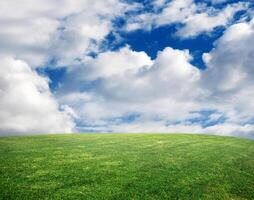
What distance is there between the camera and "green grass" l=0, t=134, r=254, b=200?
27.2 meters

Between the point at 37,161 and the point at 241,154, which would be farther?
the point at 241,154

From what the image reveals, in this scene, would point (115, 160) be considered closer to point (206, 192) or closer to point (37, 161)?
point (37, 161)

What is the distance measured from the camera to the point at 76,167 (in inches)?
1373

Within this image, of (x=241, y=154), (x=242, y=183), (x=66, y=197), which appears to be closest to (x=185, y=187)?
(x=242, y=183)

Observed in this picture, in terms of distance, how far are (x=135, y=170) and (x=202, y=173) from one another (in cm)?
657

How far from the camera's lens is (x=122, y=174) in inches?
1276

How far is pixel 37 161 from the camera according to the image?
37469mm

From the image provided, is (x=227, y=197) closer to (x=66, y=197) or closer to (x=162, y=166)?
(x=162, y=166)

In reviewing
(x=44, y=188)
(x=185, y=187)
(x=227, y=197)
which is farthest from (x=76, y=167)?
(x=227, y=197)

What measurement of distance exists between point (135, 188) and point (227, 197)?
24.5ft

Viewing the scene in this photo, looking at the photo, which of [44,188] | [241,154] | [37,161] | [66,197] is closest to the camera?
[66,197]

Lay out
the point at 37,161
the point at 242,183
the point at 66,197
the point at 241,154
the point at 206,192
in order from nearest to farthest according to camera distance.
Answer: the point at 66,197 < the point at 206,192 < the point at 242,183 < the point at 37,161 < the point at 241,154

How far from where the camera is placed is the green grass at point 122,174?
2717 centimetres

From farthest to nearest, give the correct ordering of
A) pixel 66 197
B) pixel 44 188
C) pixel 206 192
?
pixel 206 192
pixel 44 188
pixel 66 197
